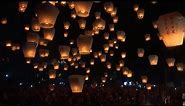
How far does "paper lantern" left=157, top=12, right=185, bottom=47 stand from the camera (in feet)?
20.4

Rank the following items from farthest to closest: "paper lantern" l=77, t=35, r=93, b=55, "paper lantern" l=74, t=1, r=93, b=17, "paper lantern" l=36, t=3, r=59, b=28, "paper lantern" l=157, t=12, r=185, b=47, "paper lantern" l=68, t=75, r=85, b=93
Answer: "paper lantern" l=77, t=35, r=93, b=55 < "paper lantern" l=68, t=75, r=85, b=93 < "paper lantern" l=74, t=1, r=93, b=17 < "paper lantern" l=36, t=3, r=59, b=28 < "paper lantern" l=157, t=12, r=185, b=47

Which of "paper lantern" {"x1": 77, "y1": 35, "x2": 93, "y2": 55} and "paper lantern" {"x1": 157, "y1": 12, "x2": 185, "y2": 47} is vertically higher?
"paper lantern" {"x1": 157, "y1": 12, "x2": 185, "y2": 47}

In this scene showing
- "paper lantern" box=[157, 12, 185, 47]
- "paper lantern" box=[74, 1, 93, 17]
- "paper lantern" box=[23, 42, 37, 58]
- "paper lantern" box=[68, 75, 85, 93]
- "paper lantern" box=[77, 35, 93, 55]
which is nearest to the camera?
"paper lantern" box=[157, 12, 185, 47]

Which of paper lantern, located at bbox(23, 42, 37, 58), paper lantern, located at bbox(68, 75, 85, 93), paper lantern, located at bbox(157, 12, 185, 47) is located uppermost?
paper lantern, located at bbox(157, 12, 185, 47)

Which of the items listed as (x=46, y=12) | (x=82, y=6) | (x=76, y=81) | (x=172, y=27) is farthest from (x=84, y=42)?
(x=172, y=27)

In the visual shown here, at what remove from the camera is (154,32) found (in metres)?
21.3

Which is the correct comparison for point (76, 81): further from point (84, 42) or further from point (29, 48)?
point (29, 48)

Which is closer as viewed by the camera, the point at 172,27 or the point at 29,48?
the point at 172,27

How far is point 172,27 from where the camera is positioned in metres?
6.21

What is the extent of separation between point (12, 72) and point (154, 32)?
10.2 metres

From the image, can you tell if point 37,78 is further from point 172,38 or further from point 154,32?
point 172,38

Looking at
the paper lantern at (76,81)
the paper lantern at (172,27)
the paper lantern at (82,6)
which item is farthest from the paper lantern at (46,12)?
the paper lantern at (172,27)

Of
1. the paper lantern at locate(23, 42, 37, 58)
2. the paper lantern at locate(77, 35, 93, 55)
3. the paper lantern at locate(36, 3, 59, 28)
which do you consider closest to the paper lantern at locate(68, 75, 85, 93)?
the paper lantern at locate(77, 35, 93, 55)

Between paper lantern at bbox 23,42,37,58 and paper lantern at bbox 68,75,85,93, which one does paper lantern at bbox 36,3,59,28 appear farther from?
paper lantern at bbox 23,42,37,58
